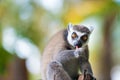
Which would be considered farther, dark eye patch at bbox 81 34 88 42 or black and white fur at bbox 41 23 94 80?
dark eye patch at bbox 81 34 88 42

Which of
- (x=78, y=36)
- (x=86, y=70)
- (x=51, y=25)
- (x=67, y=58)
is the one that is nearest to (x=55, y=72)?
(x=67, y=58)

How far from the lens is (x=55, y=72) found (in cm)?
477

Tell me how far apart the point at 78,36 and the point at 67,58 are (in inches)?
15.0

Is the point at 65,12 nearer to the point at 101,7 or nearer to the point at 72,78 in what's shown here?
the point at 101,7

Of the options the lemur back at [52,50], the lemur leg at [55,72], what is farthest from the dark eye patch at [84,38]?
the lemur leg at [55,72]

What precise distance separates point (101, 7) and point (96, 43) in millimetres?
2031

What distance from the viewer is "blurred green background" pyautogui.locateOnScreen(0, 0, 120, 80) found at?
9635 mm

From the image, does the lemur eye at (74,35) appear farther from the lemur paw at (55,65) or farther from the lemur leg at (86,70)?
the lemur paw at (55,65)

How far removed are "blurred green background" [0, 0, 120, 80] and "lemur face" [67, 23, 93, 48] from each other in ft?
A: 12.4

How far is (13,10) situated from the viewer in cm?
1087

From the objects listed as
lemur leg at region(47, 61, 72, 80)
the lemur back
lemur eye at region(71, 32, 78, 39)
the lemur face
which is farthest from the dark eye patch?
lemur leg at region(47, 61, 72, 80)

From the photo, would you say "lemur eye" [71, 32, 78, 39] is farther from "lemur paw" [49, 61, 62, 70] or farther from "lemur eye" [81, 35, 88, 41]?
"lemur paw" [49, 61, 62, 70]

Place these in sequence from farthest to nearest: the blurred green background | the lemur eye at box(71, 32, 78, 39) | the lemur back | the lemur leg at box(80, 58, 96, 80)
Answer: the blurred green background < the lemur eye at box(71, 32, 78, 39) < the lemur back < the lemur leg at box(80, 58, 96, 80)

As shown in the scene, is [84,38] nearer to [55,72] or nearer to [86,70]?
[86,70]
